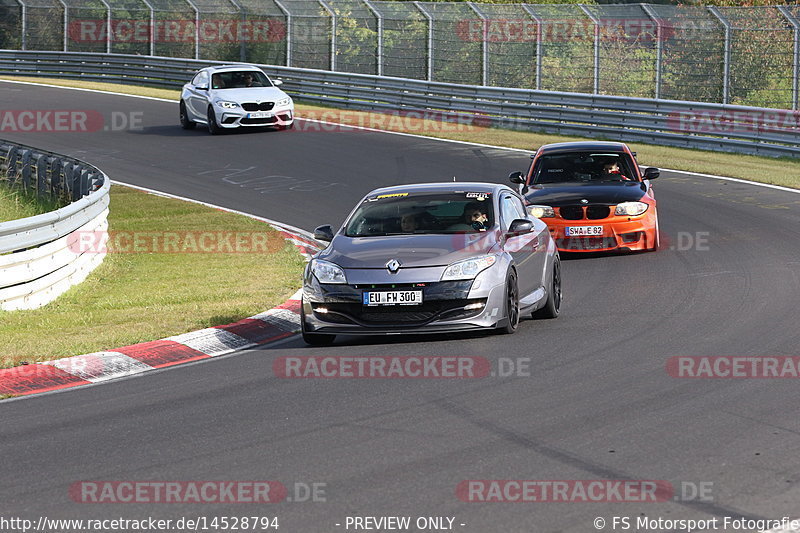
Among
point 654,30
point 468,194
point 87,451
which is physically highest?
point 654,30

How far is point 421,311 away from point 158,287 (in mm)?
4698

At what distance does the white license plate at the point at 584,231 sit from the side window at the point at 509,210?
3705 mm

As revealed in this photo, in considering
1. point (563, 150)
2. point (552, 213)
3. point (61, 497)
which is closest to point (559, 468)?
point (61, 497)

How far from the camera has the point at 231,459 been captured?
746 centimetres

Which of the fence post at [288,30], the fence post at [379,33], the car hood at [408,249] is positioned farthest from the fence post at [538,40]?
the car hood at [408,249]

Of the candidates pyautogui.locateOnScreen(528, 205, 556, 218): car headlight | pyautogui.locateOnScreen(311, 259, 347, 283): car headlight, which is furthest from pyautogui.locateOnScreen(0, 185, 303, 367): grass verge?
pyautogui.locateOnScreen(528, 205, 556, 218): car headlight

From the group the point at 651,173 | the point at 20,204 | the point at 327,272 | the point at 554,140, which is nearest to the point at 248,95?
the point at 554,140

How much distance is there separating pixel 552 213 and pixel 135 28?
3088 cm

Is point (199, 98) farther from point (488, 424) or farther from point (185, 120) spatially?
point (488, 424)

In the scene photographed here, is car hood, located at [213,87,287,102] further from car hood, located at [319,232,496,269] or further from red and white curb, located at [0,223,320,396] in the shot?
car hood, located at [319,232,496,269]

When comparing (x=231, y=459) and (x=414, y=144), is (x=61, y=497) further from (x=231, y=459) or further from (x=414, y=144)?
(x=414, y=144)

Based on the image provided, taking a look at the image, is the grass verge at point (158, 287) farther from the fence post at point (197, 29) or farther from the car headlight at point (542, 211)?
the fence post at point (197, 29)

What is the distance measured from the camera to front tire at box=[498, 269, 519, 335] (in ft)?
37.5

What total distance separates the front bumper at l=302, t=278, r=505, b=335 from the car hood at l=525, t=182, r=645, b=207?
601 cm
